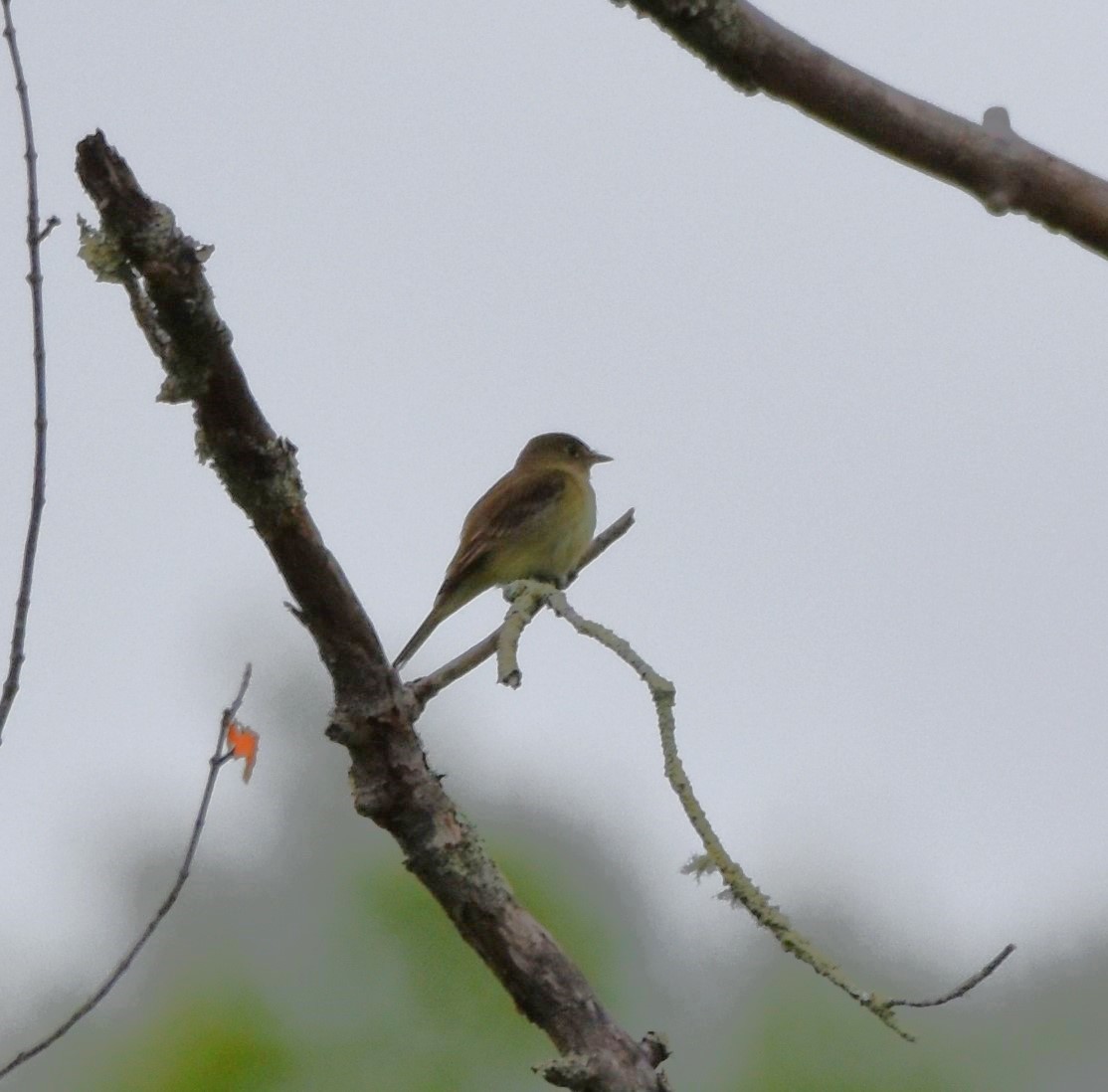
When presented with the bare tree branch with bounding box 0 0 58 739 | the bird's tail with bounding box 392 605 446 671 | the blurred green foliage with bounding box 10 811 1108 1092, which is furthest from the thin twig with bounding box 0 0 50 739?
the blurred green foliage with bounding box 10 811 1108 1092

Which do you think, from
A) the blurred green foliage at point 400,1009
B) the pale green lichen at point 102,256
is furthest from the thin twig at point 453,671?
the blurred green foliage at point 400,1009

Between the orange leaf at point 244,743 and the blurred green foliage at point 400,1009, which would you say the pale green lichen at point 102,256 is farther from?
the blurred green foliage at point 400,1009

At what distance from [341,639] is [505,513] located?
611cm

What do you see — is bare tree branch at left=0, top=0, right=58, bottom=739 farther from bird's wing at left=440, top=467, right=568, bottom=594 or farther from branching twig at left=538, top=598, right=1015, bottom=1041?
bird's wing at left=440, top=467, right=568, bottom=594

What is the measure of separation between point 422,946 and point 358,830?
421 centimetres

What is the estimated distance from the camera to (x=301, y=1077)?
15086mm

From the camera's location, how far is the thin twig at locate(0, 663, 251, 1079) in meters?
3.30

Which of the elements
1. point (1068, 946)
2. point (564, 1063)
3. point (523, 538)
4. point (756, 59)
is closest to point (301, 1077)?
point (523, 538)

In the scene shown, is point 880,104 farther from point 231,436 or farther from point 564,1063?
point 564,1063

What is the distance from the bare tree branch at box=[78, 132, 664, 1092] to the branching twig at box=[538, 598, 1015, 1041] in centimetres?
29

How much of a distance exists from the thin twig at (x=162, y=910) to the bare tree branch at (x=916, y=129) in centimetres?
195

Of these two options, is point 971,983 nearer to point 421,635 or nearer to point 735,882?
point 735,882

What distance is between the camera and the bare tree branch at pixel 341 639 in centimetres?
276

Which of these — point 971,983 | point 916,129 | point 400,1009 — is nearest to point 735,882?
point 971,983
